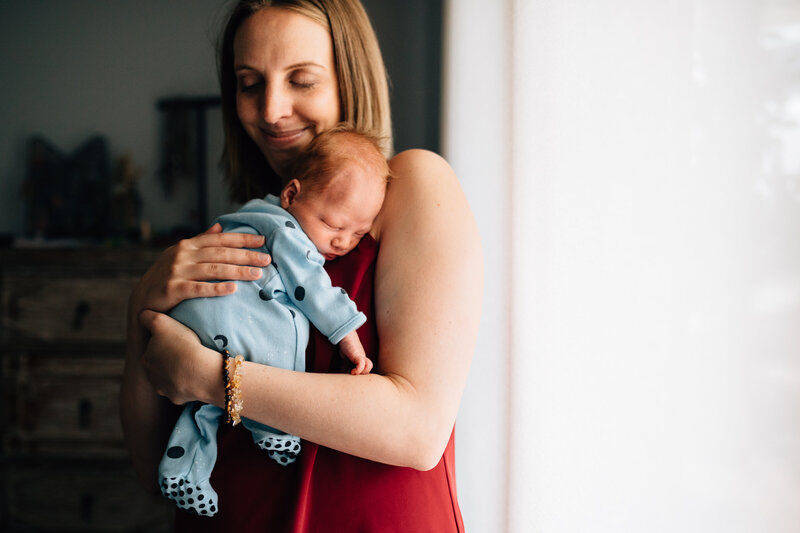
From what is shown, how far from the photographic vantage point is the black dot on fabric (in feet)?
2.61

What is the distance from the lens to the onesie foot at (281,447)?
76 cm

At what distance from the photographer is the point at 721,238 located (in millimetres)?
713

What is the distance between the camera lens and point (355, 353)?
77cm

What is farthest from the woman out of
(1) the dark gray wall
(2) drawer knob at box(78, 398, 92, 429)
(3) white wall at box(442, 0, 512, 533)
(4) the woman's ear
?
(2) drawer knob at box(78, 398, 92, 429)

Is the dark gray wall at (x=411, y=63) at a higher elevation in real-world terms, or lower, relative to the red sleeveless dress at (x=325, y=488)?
higher

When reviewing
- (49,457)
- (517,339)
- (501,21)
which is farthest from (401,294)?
(49,457)

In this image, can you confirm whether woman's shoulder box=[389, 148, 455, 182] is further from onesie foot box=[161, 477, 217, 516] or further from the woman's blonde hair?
onesie foot box=[161, 477, 217, 516]

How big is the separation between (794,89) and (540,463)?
75 cm

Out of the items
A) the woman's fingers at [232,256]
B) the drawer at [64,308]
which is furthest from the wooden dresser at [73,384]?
the woman's fingers at [232,256]

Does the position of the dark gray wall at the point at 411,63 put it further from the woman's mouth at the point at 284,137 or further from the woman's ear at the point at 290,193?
the woman's ear at the point at 290,193

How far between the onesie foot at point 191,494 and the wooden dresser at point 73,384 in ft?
4.97

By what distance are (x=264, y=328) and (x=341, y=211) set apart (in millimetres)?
229

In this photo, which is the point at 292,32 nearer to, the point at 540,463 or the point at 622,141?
the point at 622,141

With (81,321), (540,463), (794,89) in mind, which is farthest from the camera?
(81,321)
